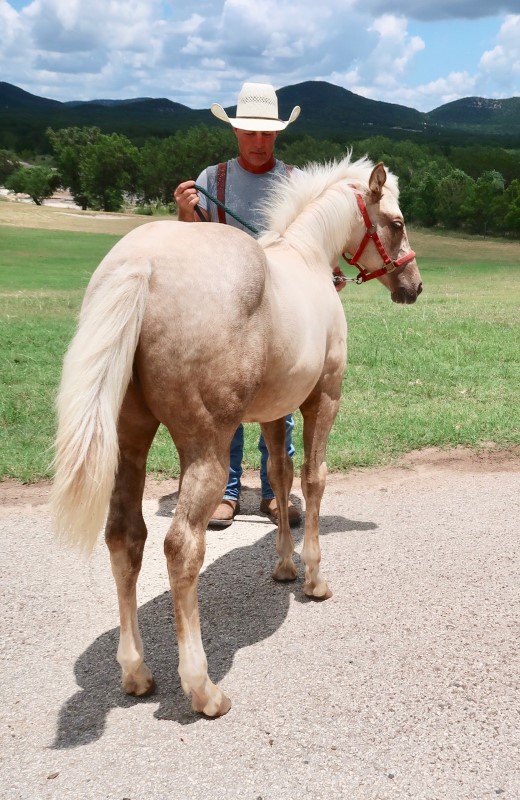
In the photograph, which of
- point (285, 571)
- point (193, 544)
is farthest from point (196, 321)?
point (285, 571)

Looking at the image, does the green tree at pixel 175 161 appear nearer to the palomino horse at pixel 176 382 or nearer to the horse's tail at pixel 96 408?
the palomino horse at pixel 176 382

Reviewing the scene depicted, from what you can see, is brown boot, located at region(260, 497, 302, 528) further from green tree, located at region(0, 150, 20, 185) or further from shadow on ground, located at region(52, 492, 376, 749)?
green tree, located at region(0, 150, 20, 185)

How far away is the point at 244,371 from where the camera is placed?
3.23m

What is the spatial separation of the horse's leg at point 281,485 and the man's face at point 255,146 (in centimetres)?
177

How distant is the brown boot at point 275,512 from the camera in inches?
226

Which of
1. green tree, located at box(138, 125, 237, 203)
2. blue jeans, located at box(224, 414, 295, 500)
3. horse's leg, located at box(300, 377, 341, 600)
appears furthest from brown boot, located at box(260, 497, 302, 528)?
green tree, located at box(138, 125, 237, 203)

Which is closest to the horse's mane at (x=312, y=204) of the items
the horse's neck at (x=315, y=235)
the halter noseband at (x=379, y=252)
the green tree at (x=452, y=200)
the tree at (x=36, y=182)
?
the horse's neck at (x=315, y=235)

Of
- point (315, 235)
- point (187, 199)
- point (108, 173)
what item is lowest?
point (315, 235)

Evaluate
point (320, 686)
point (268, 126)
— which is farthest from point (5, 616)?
point (268, 126)

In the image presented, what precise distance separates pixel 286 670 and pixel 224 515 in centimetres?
207

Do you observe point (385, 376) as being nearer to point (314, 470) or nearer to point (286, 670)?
point (314, 470)

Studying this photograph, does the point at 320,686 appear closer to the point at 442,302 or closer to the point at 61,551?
the point at 61,551

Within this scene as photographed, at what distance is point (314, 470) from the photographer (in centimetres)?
448

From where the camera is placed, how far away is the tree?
9044cm
